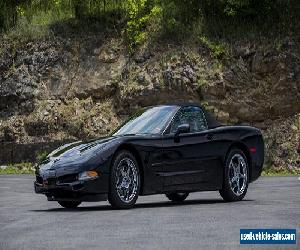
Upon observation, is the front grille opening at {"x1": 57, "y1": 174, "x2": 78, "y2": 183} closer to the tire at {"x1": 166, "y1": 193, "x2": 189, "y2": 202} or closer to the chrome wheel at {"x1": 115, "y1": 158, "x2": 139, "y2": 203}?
the chrome wheel at {"x1": 115, "y1": 158, "x2": 139, "y2": 203}

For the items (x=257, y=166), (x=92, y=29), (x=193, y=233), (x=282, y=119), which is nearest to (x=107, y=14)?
(x=92, y=29)

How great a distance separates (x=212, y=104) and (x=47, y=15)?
9596mm

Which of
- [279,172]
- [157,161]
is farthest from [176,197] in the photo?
[279,172]

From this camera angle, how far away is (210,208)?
11.4m

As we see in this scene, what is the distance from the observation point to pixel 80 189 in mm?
11078

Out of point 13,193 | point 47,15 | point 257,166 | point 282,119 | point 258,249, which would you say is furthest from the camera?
point 47,15

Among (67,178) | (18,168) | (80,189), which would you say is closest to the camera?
(80,189)

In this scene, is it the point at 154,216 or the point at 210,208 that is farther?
the point at 210,208

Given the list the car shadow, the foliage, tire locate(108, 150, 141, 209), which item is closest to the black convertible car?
tire locate(108, 150, 141, 209)

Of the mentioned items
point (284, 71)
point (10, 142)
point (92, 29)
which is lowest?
point (10, 142)

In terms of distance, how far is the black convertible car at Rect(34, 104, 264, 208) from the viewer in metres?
11.1

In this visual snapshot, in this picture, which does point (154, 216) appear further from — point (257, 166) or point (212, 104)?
point (212, 104)

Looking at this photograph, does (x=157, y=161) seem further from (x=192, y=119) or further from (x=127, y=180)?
(x=192, y=119)

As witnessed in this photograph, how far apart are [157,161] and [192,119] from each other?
53.2 inches
